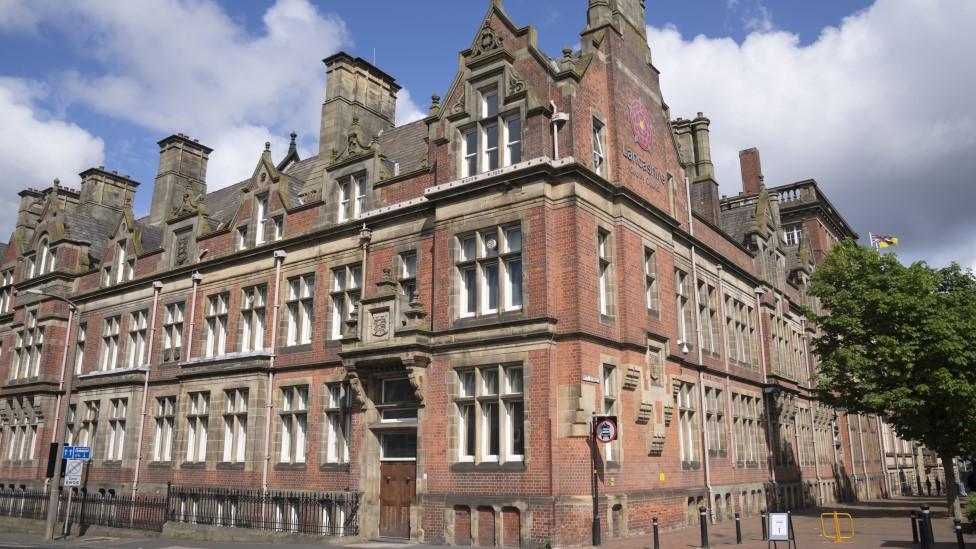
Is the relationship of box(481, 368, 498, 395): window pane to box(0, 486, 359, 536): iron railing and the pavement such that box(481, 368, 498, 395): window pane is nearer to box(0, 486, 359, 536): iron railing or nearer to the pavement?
the pavement

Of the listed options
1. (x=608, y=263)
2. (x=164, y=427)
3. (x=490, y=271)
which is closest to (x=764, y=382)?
(x=608, y=263)

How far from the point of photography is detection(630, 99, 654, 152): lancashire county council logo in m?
24.9

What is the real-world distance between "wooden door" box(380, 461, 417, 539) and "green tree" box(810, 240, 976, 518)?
1655 cm

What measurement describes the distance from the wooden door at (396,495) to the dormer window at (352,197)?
29.9ft

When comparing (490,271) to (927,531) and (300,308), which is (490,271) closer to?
(300,308)

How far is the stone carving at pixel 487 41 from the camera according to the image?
22.9 meters

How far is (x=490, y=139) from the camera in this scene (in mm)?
22641

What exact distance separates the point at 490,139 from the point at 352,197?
669 centimetres

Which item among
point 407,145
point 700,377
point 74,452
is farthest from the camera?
point 407,145

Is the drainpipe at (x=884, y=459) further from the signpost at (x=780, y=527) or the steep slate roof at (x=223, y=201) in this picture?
the steep slate roof at (x=223, y=201)

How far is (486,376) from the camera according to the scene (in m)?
20.7

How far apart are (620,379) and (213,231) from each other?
65.8ft

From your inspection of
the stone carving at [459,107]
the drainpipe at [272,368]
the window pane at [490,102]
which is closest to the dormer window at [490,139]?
the window pane at [490,102]

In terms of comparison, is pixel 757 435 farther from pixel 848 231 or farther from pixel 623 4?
pixel 848 231
